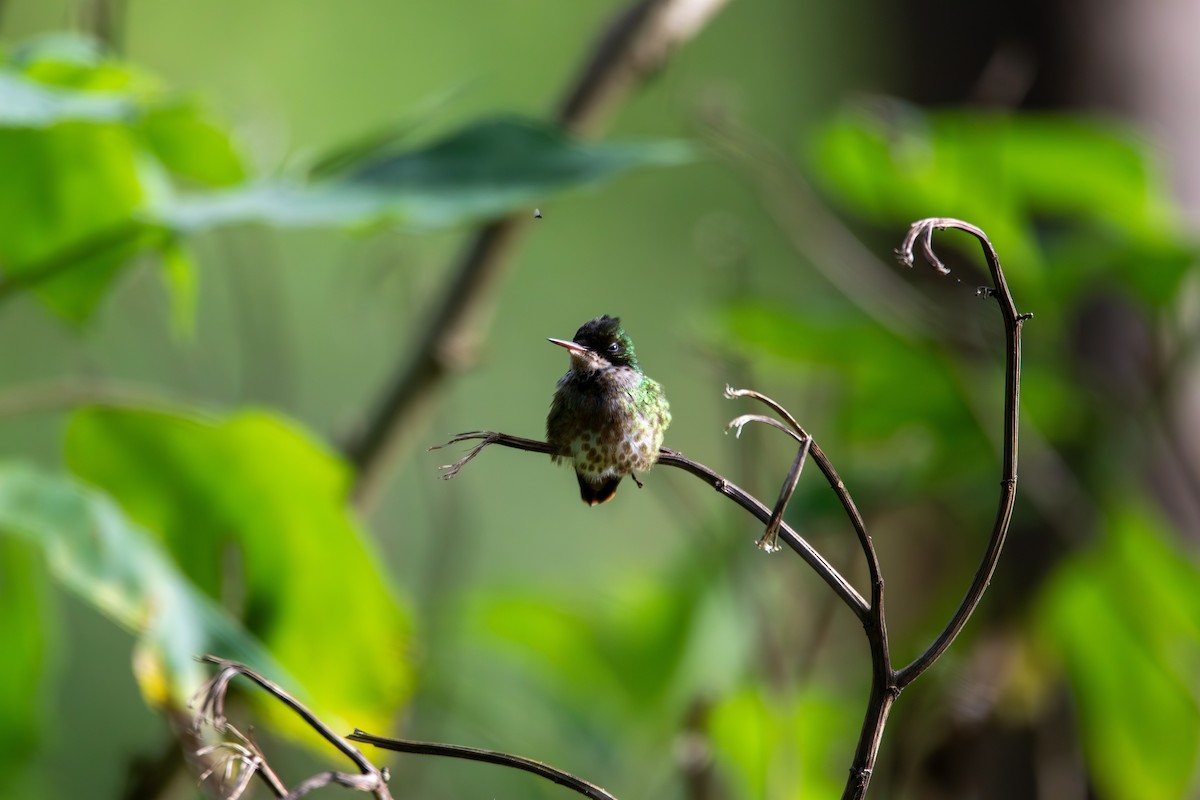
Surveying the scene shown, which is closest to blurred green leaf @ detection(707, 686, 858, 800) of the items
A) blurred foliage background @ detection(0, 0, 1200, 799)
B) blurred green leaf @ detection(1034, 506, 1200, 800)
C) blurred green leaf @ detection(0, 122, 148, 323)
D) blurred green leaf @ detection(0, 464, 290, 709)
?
blurred foliage background @ detection(0, 0, 1200, 799)

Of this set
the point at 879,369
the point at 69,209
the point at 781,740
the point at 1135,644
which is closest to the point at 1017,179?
the point at 879,369

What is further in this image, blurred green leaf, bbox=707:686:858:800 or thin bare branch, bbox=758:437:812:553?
blurred green leaf, bbox=707:686:858:800

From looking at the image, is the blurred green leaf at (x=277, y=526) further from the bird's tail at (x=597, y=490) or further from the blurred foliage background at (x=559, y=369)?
the bird's tail at (x=597, y=490)

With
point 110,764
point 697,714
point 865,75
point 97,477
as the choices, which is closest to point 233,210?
point 97,477

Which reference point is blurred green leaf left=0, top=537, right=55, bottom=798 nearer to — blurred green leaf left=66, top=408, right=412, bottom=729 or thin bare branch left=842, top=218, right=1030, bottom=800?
blurred green leaf left=66, top=408, right=412, bottom=729

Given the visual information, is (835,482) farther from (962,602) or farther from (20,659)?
(20,659)

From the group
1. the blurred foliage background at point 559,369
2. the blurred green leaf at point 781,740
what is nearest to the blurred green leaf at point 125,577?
the blurred foliage background at point 559,369

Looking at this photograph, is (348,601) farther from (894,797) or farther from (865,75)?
(865,75)
